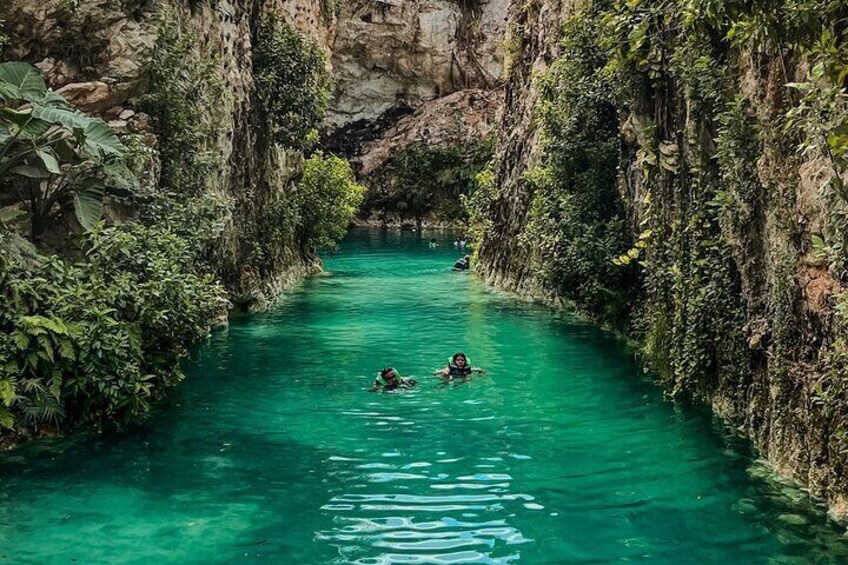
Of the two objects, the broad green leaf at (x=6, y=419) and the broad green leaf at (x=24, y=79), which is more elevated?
the broad green leaf at (x=24, y=79)

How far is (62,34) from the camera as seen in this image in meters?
16.0

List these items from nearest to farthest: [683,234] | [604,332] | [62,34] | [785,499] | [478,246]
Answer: [785,499] → [683,234] → [62,34] → [604,332] → [478,246]

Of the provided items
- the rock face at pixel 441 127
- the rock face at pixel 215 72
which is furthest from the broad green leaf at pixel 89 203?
the rock face at pixel 441 127

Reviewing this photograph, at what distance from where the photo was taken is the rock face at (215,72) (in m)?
15.9

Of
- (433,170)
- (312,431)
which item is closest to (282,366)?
(312,431)

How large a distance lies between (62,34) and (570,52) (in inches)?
502

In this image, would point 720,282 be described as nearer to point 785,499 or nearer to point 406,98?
→ point 785,499

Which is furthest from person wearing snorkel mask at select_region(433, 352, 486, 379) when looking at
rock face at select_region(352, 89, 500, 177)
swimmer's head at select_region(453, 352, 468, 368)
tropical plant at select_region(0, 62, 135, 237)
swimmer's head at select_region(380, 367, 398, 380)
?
rock face at select_region(352, 89, 500, 177)

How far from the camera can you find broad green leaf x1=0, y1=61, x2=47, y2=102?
42.9 feet

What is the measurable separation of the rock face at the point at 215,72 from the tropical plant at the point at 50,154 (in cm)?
198

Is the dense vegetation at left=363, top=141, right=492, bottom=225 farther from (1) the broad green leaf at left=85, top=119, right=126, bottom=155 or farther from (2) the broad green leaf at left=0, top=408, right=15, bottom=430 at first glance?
(2) the broad green leaf at left=0, top=408, right=15, bottom=430

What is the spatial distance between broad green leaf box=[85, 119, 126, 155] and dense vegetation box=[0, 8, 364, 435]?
2 cm

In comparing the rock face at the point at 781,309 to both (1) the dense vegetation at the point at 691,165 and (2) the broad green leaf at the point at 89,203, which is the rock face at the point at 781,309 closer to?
(1) the dense vegetation at the point at 691,165

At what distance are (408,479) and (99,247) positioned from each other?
20.6ft
